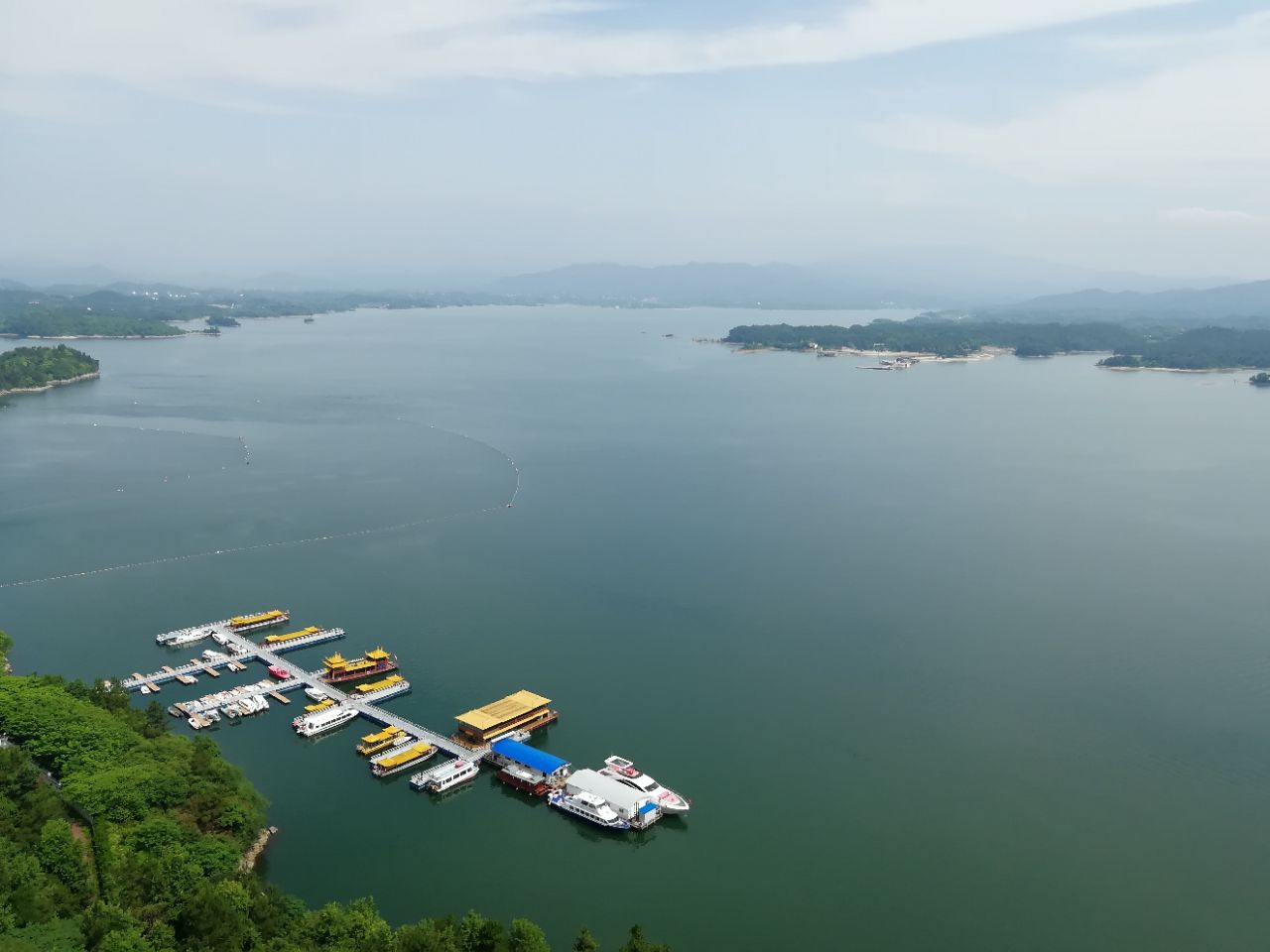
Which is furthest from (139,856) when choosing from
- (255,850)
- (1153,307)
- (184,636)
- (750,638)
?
(1153,307)

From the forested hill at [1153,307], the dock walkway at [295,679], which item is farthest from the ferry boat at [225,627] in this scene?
the forested hill at [1153,307]

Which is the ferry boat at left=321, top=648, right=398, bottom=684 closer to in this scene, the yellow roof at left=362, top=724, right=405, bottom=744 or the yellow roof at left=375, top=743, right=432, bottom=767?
the yellow roof at left=362, top=724, right=405, bottom=744

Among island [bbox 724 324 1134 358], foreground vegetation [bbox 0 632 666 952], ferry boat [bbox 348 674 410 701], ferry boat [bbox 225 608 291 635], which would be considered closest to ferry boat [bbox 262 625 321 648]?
ferry boat [bbox 225 608 291 635]

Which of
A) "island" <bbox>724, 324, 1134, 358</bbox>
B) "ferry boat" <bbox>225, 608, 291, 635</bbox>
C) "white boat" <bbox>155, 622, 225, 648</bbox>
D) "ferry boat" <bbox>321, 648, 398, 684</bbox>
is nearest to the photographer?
"ferry boat" <bbox>321, 648, 398, 684</bbox>

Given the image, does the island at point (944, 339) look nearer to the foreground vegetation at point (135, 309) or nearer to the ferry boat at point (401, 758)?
the foreground vegetation at point (135, 309)

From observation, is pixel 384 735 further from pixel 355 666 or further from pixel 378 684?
pixel 355 666

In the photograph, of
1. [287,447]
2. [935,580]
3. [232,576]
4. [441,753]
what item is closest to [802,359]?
[287,447]
